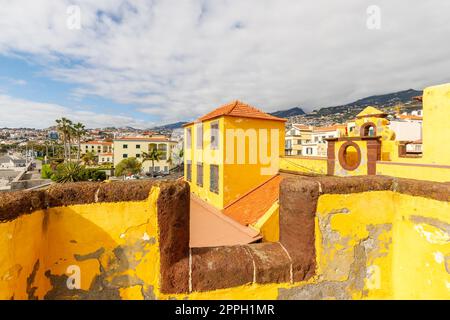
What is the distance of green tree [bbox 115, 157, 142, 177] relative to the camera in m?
47.7

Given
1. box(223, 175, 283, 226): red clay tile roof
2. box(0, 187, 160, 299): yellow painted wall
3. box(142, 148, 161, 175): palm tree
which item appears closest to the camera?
box(0, 187, 160, 299): yellow painted wall

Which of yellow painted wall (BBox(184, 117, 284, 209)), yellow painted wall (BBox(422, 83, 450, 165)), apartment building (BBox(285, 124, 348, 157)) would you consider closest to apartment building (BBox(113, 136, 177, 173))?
apartment building (BBox(285, 124, 348, 157))

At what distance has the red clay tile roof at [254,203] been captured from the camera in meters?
9.76

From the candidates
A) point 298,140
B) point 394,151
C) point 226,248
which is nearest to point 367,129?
point 394,151

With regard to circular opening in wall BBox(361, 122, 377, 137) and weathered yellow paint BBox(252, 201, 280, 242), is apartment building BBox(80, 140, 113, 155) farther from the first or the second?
weathered yellow paint BBox(252, 201, 280, 242)

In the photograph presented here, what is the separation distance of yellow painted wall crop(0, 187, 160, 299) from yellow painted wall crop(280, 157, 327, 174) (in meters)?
11.0

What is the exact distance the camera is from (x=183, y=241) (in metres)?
2.28

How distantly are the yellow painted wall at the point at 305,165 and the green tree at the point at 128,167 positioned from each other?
41.5 meters

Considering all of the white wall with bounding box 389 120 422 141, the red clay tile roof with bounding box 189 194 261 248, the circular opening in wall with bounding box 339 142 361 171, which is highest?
the white wall with bounding box 389 120 422 141

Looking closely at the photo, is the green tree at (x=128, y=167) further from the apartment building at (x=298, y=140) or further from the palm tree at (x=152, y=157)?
the apartment building at (x=298, y=140)

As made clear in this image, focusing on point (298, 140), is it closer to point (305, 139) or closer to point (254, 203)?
point (305, 139)
